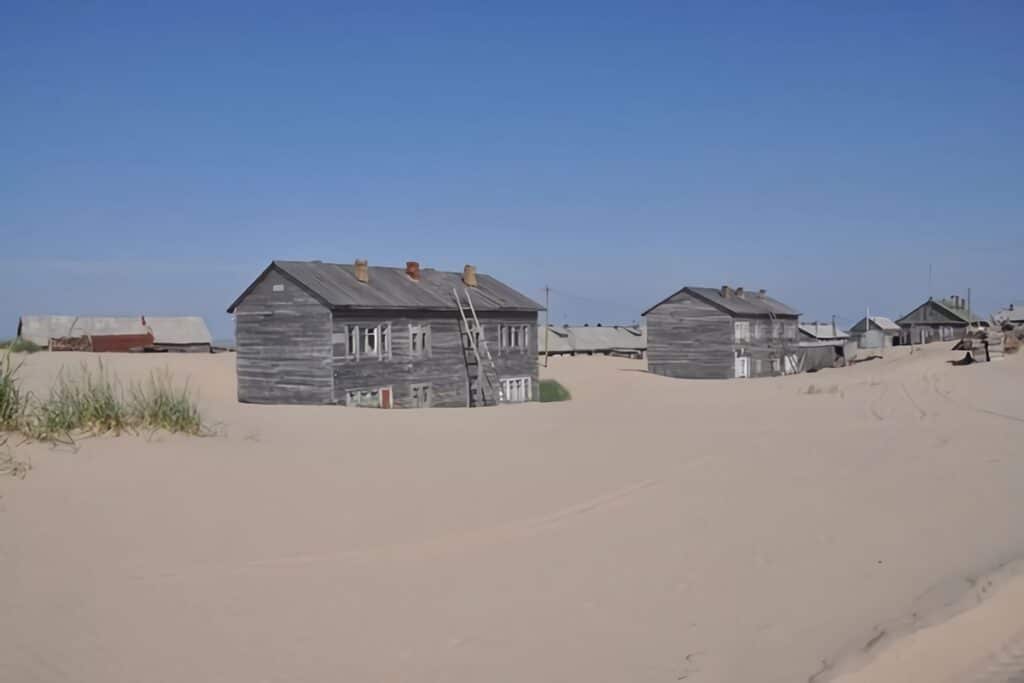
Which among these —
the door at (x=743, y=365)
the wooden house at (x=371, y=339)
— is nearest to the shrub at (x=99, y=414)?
the wooden house at (x=371, y=339)

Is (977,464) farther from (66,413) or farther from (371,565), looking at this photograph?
(66,413)

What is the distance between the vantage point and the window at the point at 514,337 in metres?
35.4

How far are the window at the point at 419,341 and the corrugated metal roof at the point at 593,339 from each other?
45.4 m

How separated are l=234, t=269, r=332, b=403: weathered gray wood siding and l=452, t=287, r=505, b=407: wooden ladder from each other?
6.22 m

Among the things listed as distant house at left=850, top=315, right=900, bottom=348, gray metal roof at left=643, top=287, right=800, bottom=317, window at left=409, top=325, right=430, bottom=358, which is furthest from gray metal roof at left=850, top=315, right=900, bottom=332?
window at left=409, top=325, right=430, bottom=358

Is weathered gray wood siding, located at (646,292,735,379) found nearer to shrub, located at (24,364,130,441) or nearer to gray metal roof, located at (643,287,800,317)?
gray metal roof, located at (643,287,800,317)

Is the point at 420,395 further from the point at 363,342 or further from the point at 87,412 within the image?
the point at 87,412

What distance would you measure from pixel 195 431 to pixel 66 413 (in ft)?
5.49

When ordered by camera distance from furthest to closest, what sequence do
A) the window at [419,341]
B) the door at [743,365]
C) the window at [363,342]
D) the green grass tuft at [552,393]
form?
the door at [743,365], the green grass tuft at [552,393], the window at [419,341], the window at [363,342]

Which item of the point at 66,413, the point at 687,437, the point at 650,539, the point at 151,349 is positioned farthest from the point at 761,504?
the point at 151,349

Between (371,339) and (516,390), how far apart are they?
801cm

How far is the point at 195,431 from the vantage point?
10.6 meters

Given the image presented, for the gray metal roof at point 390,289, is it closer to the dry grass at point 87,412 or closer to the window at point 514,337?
the window at point 514,337

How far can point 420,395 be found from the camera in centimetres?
3145
